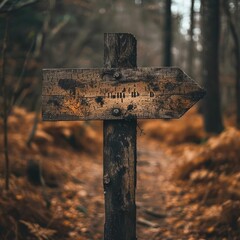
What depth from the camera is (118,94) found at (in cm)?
315

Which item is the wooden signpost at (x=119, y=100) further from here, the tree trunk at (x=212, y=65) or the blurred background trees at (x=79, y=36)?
the tree trunk at (x=212, y=65)

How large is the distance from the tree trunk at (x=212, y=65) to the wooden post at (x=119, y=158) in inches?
278

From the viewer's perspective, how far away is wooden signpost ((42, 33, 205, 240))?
3119mm

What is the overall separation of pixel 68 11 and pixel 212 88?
25.3 feet

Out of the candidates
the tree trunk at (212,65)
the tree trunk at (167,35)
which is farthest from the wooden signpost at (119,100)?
the tree trunk at (167,35)

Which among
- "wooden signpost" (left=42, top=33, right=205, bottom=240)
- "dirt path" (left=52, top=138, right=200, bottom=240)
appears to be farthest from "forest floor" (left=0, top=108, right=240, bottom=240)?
"wooden signpost" (left=42, top=33, right=205, bottom=240)

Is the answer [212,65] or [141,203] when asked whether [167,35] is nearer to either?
[212,65]

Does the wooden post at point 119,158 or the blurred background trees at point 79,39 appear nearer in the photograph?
the wooden post at point 119,158

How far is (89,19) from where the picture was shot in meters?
16.1

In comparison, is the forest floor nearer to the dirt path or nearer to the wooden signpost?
the dirt path

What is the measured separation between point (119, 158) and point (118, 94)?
1.96 feet

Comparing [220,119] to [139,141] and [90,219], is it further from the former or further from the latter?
[90,219]

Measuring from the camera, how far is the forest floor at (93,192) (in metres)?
4.71

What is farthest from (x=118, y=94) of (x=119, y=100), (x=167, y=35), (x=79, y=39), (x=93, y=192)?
(x=167, y=35)
